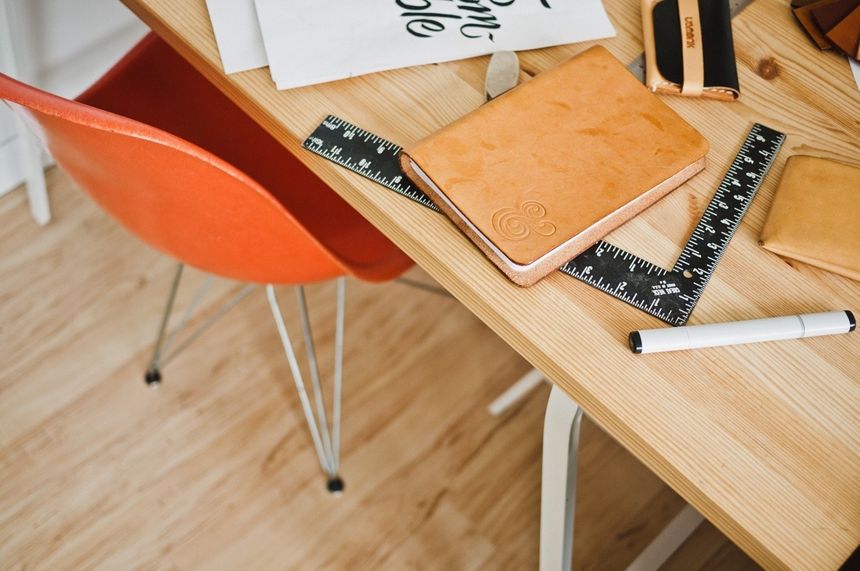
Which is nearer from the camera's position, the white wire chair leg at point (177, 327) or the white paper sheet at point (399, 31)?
the white paper sheet at point (399, 31)

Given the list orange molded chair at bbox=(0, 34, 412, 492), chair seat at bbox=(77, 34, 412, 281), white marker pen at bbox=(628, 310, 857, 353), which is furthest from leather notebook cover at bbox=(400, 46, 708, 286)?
chair seat at bbox=(77, 34, 412, 281)

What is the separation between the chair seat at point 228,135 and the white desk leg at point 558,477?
35cm

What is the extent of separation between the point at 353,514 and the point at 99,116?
2.93 ft

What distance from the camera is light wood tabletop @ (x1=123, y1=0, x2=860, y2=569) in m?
0.65

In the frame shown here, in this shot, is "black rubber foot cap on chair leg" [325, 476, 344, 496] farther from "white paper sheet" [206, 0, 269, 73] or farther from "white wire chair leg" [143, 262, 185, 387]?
"white paper sheet" [206, 0, 269, 73]

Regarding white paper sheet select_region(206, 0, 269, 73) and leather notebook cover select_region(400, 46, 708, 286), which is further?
white paper sheet select_region(206, 0, 269, 73)

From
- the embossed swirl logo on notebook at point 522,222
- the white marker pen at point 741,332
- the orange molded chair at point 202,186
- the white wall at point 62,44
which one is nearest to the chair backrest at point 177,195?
the orange molded chair at point 202,186

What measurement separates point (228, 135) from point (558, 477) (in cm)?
71

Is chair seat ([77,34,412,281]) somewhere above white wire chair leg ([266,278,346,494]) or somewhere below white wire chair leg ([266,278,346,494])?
above

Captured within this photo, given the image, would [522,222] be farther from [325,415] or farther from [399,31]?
[325,415]

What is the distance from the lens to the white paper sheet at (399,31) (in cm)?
85

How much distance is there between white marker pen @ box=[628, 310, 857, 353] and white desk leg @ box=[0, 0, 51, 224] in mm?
1194

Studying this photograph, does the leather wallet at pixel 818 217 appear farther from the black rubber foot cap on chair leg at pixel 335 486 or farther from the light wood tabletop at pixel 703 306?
the black rubber foot cap on chair leg at pixel 335 486

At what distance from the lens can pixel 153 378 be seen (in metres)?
1.43
